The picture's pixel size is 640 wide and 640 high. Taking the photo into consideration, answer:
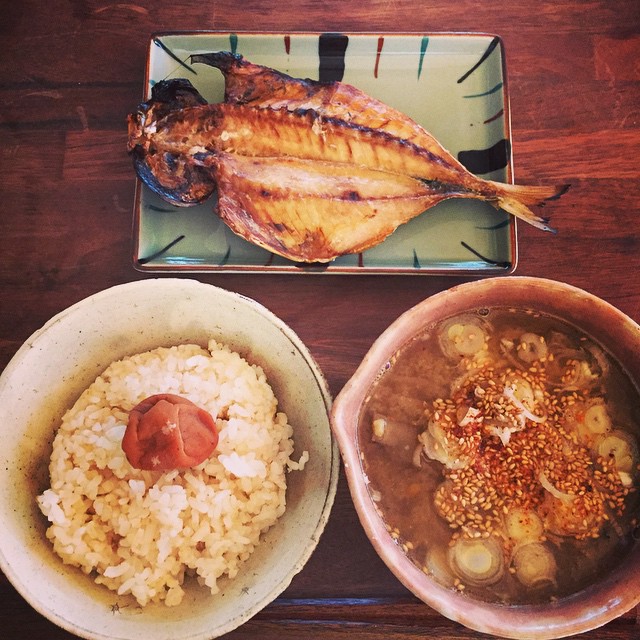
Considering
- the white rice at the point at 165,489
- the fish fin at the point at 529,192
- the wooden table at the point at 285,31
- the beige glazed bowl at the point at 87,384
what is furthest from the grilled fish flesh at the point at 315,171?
the white rice at the point at 165,489

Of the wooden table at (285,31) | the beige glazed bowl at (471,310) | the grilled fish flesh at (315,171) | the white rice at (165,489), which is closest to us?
the beige glazed bowl at (471,310)

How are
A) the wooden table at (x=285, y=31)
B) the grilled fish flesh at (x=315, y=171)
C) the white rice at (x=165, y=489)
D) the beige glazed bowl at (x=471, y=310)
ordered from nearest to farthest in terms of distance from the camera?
the beige glazed bowl at (x=471, y=310) < the white rice at (x=165, y=489) < the grilled fish flesh at (x=315, y=171) < the wooden table at (x=285, y=31)

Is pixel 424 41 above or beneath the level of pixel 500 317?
above

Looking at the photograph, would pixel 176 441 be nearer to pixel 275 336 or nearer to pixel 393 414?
pixel 275 336

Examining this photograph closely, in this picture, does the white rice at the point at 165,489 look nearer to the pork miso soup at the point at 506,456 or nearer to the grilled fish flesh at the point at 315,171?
the pork miso soup at the point at 506,456

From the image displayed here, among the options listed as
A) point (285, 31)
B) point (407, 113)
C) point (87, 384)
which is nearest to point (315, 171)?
point (407, 113)

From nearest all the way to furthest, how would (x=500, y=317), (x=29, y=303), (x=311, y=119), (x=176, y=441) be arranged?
(x=176, y=441) → (x=500, y=317) → (x=311, y=119) → (x=29, y=303)

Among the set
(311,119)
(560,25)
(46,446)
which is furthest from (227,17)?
(46,446)

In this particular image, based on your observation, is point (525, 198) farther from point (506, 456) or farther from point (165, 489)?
Result: point (165, 489)
